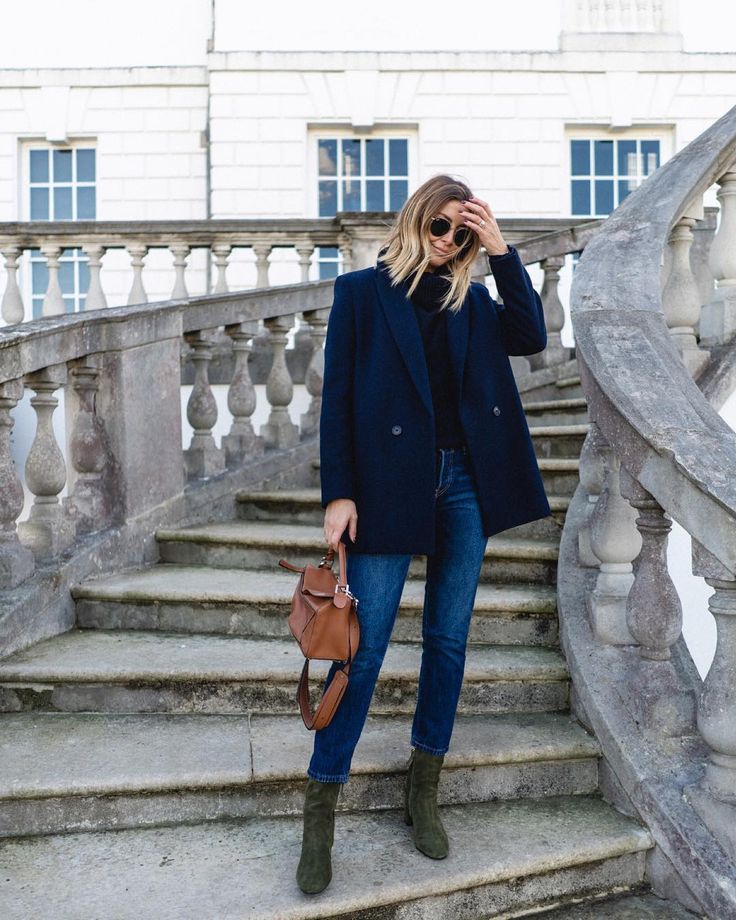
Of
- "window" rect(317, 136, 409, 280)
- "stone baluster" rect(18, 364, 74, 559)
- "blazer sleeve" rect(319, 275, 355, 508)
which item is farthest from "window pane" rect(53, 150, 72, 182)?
"blazer sleeve" rect(319, 275, 355, 508)

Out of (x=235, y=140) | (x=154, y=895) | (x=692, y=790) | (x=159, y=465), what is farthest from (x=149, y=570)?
(x=235, y=140)

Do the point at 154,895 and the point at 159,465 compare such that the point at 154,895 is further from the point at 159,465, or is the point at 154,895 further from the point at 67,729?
the point at 159,465

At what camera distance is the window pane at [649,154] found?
10562 mm

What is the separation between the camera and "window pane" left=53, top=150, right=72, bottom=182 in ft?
35.3

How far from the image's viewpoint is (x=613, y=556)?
2.89 meters

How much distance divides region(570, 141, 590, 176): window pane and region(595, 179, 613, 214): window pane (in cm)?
20

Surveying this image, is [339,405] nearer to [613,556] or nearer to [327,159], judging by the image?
[613,556]

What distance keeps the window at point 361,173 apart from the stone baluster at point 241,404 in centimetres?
577

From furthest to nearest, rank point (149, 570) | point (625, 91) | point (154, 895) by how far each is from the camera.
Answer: point (625, 91), point (149, 570), point (154, 895)

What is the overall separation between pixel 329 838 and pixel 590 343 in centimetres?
155

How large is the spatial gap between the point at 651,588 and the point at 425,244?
3.64ft

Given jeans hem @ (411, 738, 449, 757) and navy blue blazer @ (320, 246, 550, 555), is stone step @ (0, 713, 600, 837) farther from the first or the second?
navy blue blazer @ (320, 246, 550, 555)

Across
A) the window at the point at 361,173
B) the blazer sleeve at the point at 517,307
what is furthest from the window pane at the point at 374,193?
the blazer sleeve at the point at 517,307

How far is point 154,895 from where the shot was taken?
2.24 metres
